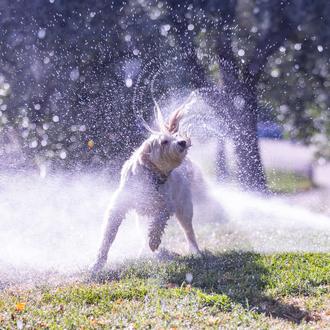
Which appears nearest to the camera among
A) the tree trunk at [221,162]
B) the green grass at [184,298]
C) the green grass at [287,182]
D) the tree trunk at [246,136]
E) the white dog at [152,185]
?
the green grass at [184,298]

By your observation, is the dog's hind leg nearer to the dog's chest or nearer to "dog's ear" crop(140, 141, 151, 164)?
the dog's chest

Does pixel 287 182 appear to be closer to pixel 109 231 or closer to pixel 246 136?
pixel 246 136

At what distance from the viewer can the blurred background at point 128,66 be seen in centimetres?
1181

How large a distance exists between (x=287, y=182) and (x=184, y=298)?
A: 10227 mm

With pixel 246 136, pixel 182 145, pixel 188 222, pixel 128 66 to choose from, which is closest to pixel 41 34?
pixel 128 66

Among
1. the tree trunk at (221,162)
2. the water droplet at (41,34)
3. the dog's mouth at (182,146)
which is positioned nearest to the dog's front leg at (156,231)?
the dog's mouth at (182,146)

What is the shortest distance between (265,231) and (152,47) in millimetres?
4726

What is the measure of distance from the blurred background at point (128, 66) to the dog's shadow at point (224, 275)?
193 inches

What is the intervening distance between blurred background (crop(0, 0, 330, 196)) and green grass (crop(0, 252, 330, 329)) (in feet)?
17.4

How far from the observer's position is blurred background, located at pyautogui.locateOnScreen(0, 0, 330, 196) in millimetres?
11812

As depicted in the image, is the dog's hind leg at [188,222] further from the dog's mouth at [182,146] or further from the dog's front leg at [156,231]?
the dog's mouth at [182,146]

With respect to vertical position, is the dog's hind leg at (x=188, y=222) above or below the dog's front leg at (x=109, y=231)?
above

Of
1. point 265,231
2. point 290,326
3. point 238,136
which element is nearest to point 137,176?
point 290,326

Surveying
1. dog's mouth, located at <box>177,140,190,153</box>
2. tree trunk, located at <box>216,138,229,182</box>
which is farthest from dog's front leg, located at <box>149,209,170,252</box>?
tree trunk, located at <box>216,138,229,182</box>
